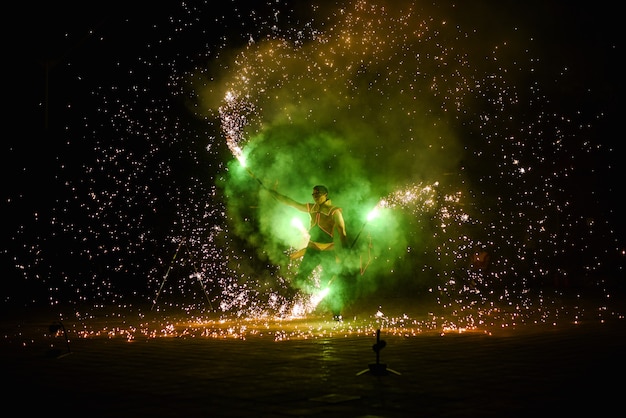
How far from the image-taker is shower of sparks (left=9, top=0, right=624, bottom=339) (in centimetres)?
1266

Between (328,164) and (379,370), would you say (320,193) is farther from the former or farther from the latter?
(379,370)

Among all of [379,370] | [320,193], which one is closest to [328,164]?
[320,193]

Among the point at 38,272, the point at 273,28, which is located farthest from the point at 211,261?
the point at 273,28

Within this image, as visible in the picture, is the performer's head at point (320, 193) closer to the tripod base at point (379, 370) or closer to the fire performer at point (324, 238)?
the fire performer at point (324, 238)

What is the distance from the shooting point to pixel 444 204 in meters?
16.6

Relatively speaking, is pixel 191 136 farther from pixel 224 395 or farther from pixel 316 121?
pixel 224 395

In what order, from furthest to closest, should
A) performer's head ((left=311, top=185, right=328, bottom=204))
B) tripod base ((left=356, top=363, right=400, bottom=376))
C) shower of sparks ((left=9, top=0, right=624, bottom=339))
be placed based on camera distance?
shower of sparks ((left=9, top=0, right=624, bottom=339)) < performer's head ((left=311, top=185, right=328, bottom=204)) < tripod base ((left=356, top=363, right=400, bottom=376))

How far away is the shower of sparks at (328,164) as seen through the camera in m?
12.7

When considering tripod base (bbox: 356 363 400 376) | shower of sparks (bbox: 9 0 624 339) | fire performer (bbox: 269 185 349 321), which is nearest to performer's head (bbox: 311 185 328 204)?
fire performer (bbox: 269 185 349 321)

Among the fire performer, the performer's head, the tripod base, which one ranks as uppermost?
the performer's head

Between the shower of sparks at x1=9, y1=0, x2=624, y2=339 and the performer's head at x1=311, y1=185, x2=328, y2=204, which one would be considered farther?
the shower of sparks at x1=9, y1=0, x2=624, y2=339

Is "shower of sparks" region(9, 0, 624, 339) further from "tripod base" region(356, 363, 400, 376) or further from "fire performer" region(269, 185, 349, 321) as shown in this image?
"tripod base" region(356, 363, 400, 376)

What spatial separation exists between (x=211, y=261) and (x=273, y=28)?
269 inches

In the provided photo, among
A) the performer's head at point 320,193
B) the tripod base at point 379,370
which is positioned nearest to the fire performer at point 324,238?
the performer's head at point 320,193
